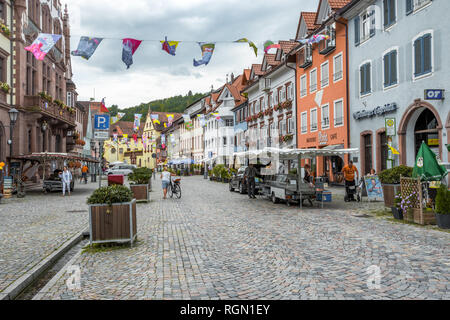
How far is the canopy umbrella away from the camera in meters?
10.8

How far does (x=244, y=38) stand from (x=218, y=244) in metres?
8.88

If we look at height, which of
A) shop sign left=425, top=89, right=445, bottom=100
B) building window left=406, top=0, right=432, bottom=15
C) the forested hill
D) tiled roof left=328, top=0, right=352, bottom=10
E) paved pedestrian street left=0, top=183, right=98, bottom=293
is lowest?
paved pedestrian street left=0, top=183, right=98, bottom=293

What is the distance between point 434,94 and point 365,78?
6.99 meters

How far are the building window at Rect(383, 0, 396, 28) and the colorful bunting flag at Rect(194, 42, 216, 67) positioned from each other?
10.5m

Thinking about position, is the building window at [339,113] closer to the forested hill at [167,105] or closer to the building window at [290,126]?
the building window at [290,126]

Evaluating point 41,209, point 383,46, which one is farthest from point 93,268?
point 383,46

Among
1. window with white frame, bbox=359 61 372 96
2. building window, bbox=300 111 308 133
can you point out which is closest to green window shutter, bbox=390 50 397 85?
window with white frame, bbox=359 61 372 96

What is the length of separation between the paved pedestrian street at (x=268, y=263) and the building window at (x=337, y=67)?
57.8 feet

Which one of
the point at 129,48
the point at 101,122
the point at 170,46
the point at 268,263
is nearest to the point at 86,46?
the point at 129,48

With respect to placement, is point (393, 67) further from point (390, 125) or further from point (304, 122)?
point (304, 122)

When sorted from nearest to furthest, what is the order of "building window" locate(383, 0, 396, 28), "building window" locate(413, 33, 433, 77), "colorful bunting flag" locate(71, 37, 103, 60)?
"colorful bunting flag" locate(71, 37, 103, 60) < "building window" locate(413, 33, 433, 77) < "building window" locate(383, 0, 396, 28)

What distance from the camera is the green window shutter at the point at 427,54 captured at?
17.4 metres

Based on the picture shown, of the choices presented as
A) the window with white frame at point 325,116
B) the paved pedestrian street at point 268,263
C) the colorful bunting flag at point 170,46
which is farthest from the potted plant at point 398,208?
the window with white frame at point 325,116

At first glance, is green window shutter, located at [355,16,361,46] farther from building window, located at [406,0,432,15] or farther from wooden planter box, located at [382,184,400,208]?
wooden planter box, located at [382,184,400,208]
